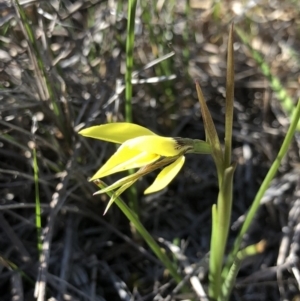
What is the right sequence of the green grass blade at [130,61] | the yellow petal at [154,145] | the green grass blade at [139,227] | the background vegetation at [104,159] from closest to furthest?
the yellow petal at [154,145], the green grass blade at [139,227], the green grass blade at [130,61], the background vegetation at [104,159]

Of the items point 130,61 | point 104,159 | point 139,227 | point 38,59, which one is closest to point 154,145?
point 139,227

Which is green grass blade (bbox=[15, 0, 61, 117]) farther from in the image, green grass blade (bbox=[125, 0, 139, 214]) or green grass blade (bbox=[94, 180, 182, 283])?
green grass blade (bbox=[94, 180, 182, 283])

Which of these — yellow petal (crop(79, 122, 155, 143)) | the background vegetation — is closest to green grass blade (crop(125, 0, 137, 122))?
the background vegetation

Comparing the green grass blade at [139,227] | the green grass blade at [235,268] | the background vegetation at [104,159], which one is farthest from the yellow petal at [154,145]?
the background vegetation at [104,159]

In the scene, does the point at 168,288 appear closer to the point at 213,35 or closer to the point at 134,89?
the point at 134,89

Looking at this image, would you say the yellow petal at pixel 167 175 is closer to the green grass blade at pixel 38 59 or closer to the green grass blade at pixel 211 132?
the green grass blade at pixel 211 132
